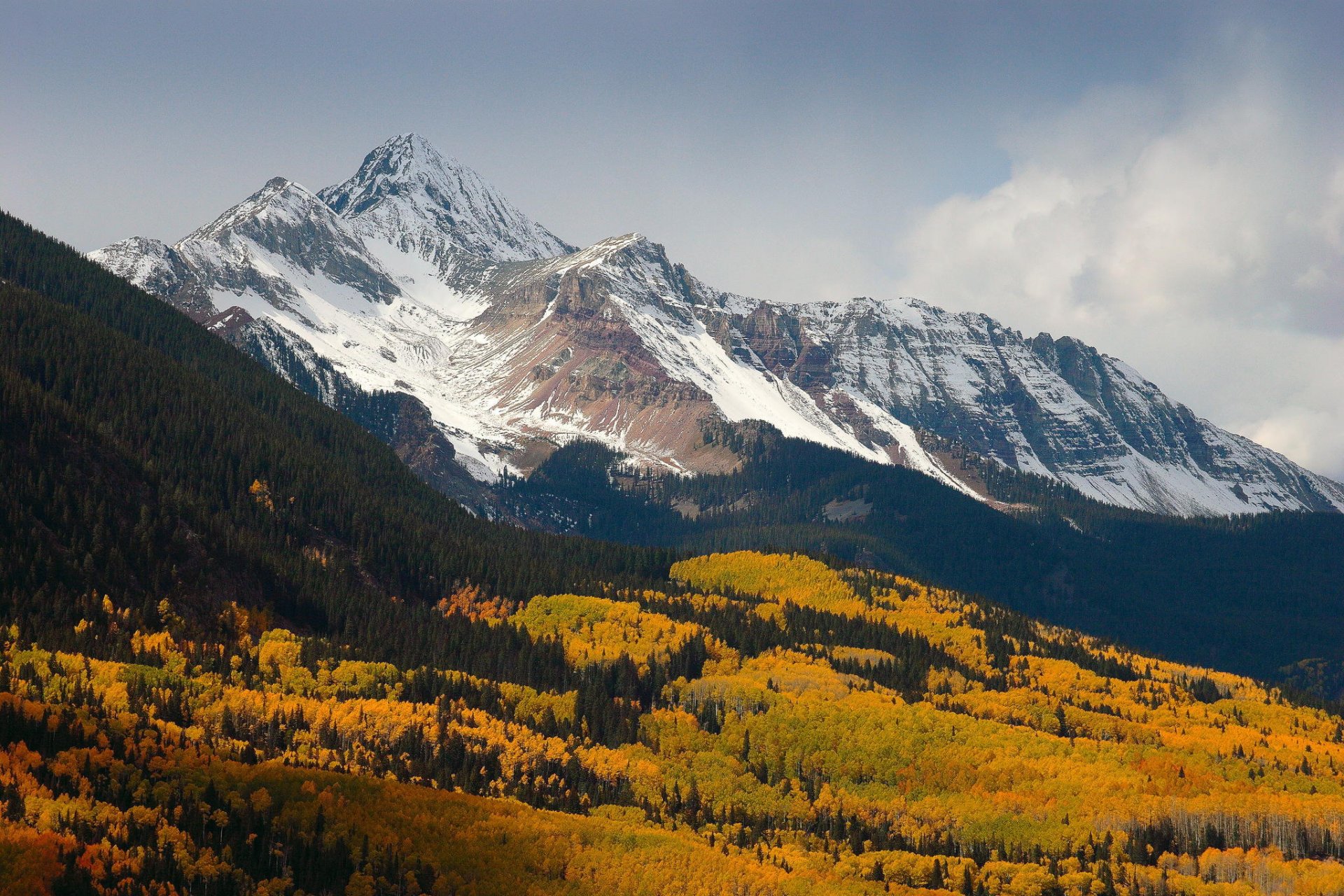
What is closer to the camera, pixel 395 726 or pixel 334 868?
pixel 334 868

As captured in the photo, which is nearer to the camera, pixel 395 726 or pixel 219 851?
pixel 219 851

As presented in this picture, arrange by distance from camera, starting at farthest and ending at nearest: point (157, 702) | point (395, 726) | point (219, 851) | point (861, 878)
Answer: point (395, 726)
point (157, 702)
point (861, 878)
point (219, 851)

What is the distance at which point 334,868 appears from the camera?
466 ft

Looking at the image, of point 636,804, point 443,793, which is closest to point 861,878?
point 636,804

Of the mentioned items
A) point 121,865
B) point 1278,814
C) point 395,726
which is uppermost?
point 1278,814

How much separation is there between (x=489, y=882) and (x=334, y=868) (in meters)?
15.1

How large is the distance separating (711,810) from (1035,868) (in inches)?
1617

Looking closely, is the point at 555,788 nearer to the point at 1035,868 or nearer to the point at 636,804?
the point at 636,804

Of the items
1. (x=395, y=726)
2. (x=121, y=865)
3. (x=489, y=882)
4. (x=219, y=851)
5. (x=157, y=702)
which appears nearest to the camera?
(x=121, y=865)

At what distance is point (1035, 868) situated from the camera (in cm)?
17250

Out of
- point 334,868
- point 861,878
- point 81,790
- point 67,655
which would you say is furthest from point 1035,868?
point 67,655

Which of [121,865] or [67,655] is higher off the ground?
[67,655]

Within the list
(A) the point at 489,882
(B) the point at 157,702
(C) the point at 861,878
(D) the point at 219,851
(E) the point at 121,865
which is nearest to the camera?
(E) the point at 121,865

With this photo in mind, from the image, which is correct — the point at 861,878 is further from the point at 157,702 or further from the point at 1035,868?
the point at 157,702
